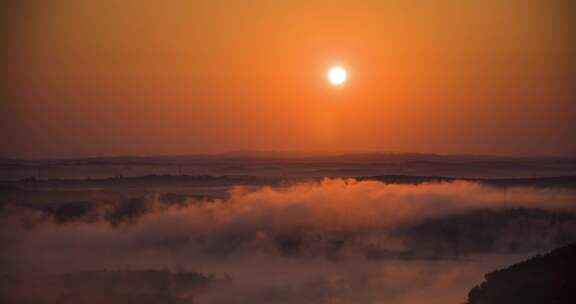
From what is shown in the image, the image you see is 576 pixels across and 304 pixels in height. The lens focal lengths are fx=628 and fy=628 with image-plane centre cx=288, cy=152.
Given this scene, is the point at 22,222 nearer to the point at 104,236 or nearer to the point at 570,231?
the point at 104,236

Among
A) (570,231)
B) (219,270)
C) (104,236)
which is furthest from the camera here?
(219,270)

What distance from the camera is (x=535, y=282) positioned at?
757 cm

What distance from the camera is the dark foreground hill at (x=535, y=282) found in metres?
7.12

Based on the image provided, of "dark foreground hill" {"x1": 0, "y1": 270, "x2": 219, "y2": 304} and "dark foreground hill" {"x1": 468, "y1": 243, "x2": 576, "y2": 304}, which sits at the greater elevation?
"dark foreground hill" {"x1": 468, "y1": 243, "x2": 576, "y2": 304}

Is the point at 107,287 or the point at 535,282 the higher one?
the point at 535,282

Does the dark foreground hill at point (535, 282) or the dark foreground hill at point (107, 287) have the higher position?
the dark foreground hill at point (535, 282)

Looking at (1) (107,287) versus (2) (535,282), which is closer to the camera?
(2) (535,282)

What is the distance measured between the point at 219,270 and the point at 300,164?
3066 mm

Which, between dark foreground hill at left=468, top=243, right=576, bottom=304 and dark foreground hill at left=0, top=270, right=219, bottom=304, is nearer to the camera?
dark foreground hill at left=468, top=243, right=576, bottom=304

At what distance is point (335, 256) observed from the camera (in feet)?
29.8

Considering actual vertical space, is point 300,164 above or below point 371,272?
above

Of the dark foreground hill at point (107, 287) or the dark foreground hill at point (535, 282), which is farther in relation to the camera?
the dark foreground hill at point (107, 287)

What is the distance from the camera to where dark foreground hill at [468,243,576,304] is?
7.12m

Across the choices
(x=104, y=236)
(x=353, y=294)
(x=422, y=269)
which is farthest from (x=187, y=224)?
(x=422, y=269)
